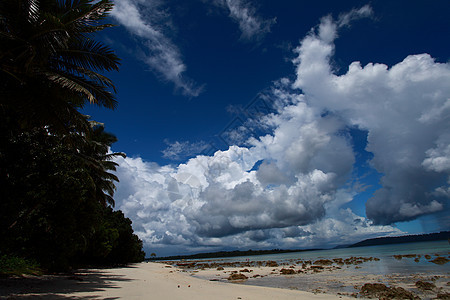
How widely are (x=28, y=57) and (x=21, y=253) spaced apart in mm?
12755

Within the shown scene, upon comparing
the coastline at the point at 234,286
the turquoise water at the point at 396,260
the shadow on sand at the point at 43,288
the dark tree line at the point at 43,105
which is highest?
the dark tree line at the point at 43,105

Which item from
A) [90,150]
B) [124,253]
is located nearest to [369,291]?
[90,150]

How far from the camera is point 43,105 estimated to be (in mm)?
8203

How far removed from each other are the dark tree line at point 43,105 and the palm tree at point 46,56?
1.0 inches

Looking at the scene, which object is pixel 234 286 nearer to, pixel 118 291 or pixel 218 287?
pixel 218 287

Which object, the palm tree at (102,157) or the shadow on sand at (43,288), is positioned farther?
the palm tree at (102,157)

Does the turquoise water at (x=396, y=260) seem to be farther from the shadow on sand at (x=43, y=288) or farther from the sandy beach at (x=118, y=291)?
the shadow on sand at (x=43, y=288)

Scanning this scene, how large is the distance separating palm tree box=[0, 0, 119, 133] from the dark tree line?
25 mm

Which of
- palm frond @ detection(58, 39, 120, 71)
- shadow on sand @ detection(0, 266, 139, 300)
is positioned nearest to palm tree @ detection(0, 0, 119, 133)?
palm frond @ detection(58, 39, 120, 71)

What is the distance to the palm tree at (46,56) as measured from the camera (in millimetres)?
7340

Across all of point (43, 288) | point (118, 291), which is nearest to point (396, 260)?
point (118, 291)

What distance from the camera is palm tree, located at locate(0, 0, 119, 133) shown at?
7.34 m

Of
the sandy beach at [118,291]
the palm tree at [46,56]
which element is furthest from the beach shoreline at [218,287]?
the palm tree at [46,56]

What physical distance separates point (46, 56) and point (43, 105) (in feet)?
5.42
